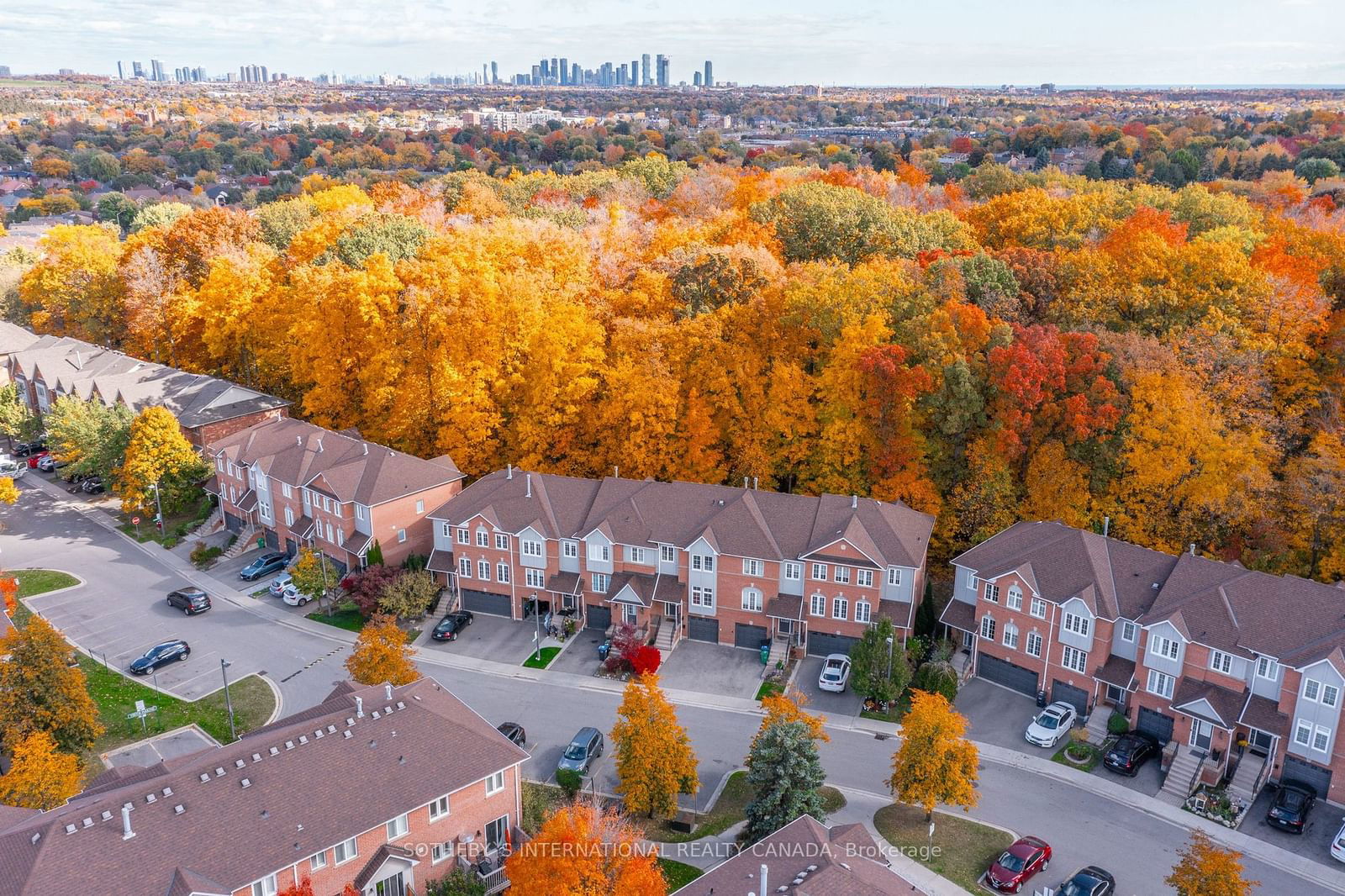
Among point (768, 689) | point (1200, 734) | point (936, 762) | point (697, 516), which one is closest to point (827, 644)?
point (768, 689)

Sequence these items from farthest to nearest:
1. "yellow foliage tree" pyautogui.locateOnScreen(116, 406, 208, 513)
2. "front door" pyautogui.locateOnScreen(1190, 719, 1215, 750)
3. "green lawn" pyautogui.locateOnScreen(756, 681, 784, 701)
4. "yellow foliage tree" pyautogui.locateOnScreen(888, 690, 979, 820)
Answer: "yellow foliage tree" pyautogui.locateOnScreen(116, 406, 208, 513)
"green lawn" pyautogui.locateOnScreen(756, 681, 784, 701)
"front door" pyautogui.locateOnScreen(1190, 719, 1215, 750)
"yellow foliage tree" pyautogui.locateOnScreen(888, 690, 979, 820)

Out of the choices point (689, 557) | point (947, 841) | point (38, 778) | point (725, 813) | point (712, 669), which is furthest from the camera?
point (689, 557)

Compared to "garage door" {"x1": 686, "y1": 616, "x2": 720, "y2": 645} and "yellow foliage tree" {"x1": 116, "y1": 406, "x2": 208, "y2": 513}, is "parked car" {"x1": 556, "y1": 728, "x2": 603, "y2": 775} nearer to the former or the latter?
"garage door" {"x1": 686, "y1": 616, "x2": 720, "y2": 645}

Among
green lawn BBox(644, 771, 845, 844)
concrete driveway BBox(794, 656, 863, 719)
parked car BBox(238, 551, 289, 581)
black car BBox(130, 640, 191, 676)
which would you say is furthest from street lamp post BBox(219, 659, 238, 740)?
concrete driveway BBox(794, 656, 863, 719)

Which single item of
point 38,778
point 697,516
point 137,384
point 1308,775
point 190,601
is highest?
point 137,384

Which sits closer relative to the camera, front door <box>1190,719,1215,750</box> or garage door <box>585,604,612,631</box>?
front door <box>1190,719,1215,750</box>

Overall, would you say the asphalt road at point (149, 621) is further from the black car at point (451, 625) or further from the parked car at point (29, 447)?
the parked car at point (29, 447)

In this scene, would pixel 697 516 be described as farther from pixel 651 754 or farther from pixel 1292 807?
pixel 1292 807
